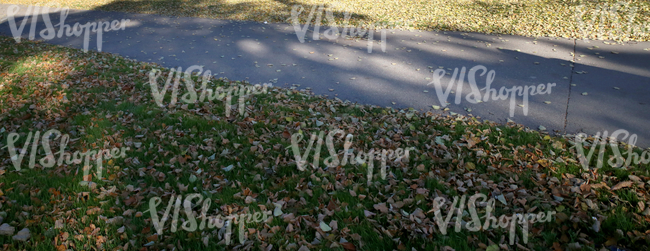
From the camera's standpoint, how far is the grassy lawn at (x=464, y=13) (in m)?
9.92

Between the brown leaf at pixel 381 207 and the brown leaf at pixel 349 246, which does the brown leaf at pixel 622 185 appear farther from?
the brown leaf at pixel 349 246

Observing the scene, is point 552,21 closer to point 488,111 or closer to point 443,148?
point 488,111

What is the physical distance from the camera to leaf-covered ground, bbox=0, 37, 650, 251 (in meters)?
3.23

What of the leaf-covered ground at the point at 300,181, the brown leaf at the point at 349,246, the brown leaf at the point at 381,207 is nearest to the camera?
the brown leaf at the point at 349,246

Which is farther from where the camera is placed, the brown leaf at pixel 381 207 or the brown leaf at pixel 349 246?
the brown leaf at pixel 381 207

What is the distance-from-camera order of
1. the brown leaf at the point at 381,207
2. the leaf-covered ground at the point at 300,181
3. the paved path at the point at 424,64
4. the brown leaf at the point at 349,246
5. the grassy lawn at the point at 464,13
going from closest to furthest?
the brown leaf at the point at 349,246 < the leaf-covered ground at the point at 300,181 < the brown leaf at the point at 381,207 < the paved path at the point at 424,64 < the grassy lawn at the point at 464,13

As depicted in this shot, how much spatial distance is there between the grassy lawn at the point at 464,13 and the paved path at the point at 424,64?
39.2 inches

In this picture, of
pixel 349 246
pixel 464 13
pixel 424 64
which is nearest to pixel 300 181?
pixel 349 246

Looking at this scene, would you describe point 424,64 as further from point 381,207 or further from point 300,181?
point 381,207

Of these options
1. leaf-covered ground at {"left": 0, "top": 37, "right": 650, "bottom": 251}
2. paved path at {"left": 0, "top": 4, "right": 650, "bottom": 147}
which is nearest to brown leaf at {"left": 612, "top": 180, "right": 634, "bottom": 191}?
leaf-covered ground at {"left": 0, "top": 37, "right": 650, "bottom": 251}

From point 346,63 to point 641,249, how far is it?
6.29 metres

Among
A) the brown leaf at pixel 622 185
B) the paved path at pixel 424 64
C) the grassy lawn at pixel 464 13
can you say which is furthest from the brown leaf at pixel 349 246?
the grassy lawn at pixel 464 13

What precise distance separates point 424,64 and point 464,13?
5.77 meters

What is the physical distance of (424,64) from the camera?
26.6 feet
